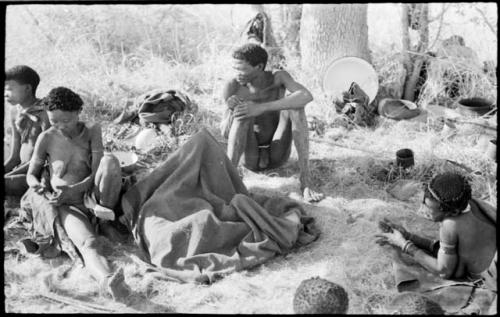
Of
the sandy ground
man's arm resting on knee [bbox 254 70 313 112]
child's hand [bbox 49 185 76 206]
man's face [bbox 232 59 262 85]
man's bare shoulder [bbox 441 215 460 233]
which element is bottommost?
the sandy ground

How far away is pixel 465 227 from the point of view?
12.1 feet

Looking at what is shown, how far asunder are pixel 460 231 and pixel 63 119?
2880 millimetres

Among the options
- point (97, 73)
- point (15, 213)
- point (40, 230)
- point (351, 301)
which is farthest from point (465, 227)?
point (97, 73)

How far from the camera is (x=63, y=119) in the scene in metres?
4.38

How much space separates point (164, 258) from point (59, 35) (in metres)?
5.51

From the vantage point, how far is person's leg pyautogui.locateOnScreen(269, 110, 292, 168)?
5.56 m

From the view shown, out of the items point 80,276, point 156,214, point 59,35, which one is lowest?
point 80,276

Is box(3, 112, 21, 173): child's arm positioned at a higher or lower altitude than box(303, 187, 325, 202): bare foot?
higher

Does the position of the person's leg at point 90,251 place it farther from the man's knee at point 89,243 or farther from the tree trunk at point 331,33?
the tree trunk at point 331,33

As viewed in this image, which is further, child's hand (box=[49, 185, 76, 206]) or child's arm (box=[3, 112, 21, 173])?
child's arm (box=[3, 112, 21, 173])

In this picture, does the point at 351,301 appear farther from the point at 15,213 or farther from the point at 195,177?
Answer: the point at 15,213

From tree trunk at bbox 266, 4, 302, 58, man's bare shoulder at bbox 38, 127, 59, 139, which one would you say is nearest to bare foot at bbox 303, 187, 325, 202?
man's bare shoulder at bbox 38, 127, 59, 139

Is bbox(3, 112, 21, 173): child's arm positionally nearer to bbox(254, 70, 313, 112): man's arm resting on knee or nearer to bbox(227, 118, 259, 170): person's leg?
bbox(227, 118, 259, 170): person's leg

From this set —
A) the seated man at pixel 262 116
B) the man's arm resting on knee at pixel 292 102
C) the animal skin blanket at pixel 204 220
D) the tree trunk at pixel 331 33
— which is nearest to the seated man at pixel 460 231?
the animal skin blanket at pixel 204 220
